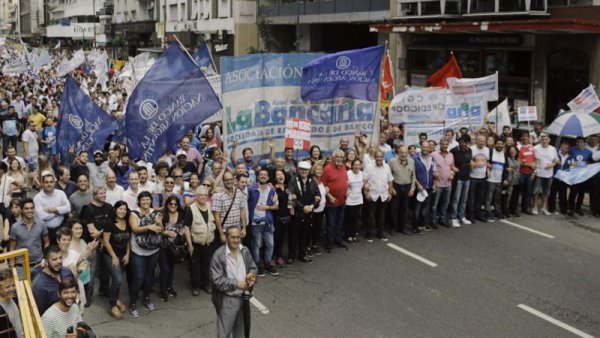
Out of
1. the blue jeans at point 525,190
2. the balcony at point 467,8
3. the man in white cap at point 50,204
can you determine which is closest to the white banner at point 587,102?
the blue jeans at point 525,190

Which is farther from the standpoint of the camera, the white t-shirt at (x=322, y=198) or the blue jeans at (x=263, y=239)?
the white t-shirt at (x=322, y=198)

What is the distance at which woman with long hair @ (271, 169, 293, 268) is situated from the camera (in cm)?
980

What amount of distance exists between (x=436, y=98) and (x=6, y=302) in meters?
9.91

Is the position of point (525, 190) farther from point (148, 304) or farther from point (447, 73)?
point (148, 304)

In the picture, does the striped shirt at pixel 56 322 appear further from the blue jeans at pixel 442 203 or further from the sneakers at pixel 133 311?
the blue jeans at pixel 442 203

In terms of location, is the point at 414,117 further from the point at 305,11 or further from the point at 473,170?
the point at 305,11

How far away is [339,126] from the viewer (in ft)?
39.5

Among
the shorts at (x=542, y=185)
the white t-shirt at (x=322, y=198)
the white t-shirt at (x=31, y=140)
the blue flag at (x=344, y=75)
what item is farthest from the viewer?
the white t-shirt at (x=31, y=140)

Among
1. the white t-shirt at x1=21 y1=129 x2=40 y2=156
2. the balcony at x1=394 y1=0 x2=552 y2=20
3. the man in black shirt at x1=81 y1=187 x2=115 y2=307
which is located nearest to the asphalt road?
the man in black shirt at x1=81 y1=187 x2=115 y2=307

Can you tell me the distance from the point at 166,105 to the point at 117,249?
257 cm

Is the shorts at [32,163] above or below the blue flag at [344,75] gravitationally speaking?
below

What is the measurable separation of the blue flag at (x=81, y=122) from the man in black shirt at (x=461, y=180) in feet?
20.4

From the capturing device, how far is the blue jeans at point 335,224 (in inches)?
424

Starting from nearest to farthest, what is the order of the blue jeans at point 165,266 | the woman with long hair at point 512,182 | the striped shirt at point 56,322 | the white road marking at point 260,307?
1. the striped shirt at point 56,322
2. the white road marking at point 260,307
3. the blue jeans at point 165,266
4. the woman with long hair at point 512,182
